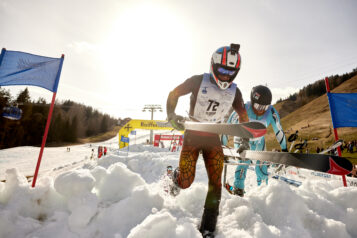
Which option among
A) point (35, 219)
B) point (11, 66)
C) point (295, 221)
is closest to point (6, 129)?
point (11, 66)

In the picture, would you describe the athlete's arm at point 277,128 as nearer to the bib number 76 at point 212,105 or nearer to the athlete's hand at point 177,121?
the bib number 76 at point 212,105

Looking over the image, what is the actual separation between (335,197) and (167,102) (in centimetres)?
289

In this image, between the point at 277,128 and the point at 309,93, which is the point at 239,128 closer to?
the point at 277,128

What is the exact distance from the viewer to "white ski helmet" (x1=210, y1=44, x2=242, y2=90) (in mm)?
2617

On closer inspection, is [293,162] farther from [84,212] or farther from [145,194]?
[84,212]

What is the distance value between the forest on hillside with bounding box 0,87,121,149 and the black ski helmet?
82.0 feet

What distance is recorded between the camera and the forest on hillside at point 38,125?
34.9 metres

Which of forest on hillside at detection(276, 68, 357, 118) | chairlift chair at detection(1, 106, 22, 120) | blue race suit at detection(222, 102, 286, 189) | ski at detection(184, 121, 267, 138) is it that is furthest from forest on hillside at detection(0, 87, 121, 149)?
forest on hillside at detection(276, 68, 357, 118)

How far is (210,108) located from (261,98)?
2.25 meters

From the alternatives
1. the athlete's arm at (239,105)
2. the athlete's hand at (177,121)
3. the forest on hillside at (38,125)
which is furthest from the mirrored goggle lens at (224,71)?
the forest on hillside at (38,125)

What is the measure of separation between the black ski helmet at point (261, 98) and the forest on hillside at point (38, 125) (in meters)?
25.0

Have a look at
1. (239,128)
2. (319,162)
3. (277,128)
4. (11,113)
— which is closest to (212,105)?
(239,128)

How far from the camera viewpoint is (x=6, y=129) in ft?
113

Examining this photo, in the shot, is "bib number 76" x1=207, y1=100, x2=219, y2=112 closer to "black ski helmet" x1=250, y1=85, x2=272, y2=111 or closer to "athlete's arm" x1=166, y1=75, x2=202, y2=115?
"athlete's arm" x1=166, y1=75, x2=202, y2=115
